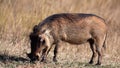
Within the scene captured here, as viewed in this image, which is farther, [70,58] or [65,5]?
[65,5]

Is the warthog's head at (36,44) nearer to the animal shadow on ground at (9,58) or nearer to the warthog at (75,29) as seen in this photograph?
the warthog at (75,29)

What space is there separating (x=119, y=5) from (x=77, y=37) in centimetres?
774

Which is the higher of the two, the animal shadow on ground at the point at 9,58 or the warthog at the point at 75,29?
the warthog at the point at 75,29

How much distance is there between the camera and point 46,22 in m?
8.88

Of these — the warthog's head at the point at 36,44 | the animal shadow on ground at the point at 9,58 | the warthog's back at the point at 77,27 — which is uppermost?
the warthog's back at the point at 77,27

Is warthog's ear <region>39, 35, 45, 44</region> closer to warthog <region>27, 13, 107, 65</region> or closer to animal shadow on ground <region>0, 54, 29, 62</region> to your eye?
warthog <region>27, 13, 107, 65</region>

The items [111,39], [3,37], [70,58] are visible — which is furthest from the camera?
[111,39]

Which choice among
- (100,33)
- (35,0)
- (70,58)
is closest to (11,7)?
(35,0)

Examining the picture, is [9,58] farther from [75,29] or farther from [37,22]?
[37,22]

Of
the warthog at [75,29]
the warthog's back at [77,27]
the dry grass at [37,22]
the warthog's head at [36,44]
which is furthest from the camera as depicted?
the dry grass at [37,22]

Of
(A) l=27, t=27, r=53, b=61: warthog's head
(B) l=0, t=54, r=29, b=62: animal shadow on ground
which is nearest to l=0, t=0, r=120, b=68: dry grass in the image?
(B) l=0, t=54, r=29, b=62: animal shadow on ground

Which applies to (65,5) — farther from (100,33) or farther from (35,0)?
(100,33)

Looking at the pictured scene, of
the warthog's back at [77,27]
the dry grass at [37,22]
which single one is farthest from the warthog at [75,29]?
the dry grass at [37,22]

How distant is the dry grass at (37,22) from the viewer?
9.25 m
